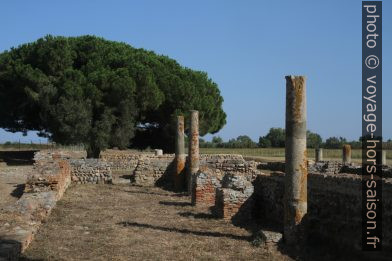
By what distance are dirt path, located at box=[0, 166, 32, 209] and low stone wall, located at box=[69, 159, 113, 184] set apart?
202cm

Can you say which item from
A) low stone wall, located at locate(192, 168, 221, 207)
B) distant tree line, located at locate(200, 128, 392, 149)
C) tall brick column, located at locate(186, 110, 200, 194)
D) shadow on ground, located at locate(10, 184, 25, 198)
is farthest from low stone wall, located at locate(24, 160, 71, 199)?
distant tree line, located at locate(200, 128, 392, 149)

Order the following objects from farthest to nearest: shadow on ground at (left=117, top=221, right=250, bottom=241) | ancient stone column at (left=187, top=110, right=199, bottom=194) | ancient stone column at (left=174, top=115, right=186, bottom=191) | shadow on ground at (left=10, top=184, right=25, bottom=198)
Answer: ancient stone column at (left=174, top=115, right=186, bottom=191)
ancient stone column at (left=187, top=110, right=199, bottom=194)
shadow on ground at (left=10, top=184, right=25, bottom=198)
shadow on ground at (left=117, top=221, right=250, bottom=241)

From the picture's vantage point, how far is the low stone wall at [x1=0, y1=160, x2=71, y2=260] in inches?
302

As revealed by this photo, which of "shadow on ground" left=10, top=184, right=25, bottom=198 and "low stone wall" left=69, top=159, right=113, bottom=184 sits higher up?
"low stone wall" left=69, top=159, right=113, bottom=184

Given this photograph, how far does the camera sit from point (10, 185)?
19531 mm

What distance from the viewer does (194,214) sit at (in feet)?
41.8

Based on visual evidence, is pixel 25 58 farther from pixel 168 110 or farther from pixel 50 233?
pixel 50 233

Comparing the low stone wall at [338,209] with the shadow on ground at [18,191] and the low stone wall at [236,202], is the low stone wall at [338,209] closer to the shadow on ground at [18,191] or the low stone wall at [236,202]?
the low stone wall at [236,202]

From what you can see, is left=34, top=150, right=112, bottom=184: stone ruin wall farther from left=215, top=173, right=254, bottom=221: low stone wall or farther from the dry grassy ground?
left=215, top=173, right=254, bottom=221: low stone wall

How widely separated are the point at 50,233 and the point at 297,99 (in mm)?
5059

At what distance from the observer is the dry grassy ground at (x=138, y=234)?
27.0ft

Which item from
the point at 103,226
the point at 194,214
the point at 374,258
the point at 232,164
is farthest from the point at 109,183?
the point at 374,258

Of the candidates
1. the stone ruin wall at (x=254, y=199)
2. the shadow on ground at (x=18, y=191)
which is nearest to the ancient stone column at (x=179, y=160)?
the stone ruin wall at (x=254, y=199)

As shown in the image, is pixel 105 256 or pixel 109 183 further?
pixel 109 183
